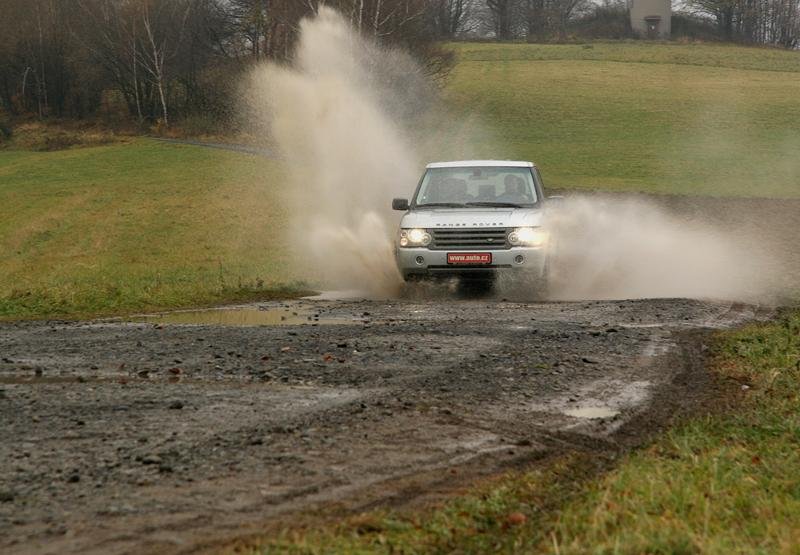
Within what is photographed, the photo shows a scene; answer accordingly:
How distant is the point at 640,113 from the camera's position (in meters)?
64.9

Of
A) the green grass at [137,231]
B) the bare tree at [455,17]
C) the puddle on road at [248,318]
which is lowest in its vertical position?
the green grass at [137,231]

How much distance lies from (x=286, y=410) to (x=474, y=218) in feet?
31.7

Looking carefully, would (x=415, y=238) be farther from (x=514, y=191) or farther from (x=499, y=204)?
(x=514, y=191)

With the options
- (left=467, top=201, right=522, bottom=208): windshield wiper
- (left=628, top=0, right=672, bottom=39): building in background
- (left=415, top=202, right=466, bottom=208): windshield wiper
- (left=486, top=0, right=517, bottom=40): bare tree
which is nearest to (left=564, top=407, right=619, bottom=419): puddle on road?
(left=467, top=201, right=522, bottom=208): windshield wiper

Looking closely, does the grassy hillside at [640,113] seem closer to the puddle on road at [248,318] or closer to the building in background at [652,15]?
the building in background at [652,15]

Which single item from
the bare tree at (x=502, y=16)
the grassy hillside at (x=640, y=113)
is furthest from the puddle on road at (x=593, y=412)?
the bare tree at (x=502, y=16)

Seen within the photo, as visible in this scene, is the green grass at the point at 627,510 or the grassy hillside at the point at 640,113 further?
the grassy hillside at the point at 640,113

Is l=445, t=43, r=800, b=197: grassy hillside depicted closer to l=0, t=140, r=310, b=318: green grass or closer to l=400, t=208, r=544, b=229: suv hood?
l=0, t=140, r=310, b=318: green grass

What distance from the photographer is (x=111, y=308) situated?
1673cm

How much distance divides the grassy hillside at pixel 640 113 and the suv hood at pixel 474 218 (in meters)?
Result: 19.0

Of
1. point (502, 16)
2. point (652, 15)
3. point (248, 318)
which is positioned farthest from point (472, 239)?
point (652, 15)

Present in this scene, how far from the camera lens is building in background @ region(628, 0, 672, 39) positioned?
112 meters

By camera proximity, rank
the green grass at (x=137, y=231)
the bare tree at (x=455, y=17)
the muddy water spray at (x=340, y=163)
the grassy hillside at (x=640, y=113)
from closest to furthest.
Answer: the green grass at (x=137, y=231), the muddy water spray at (x=340, y=163), the grassy hillside at (x=640, y=113), the bare tree at (x=455, y=17)

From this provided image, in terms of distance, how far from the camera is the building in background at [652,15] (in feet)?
368
